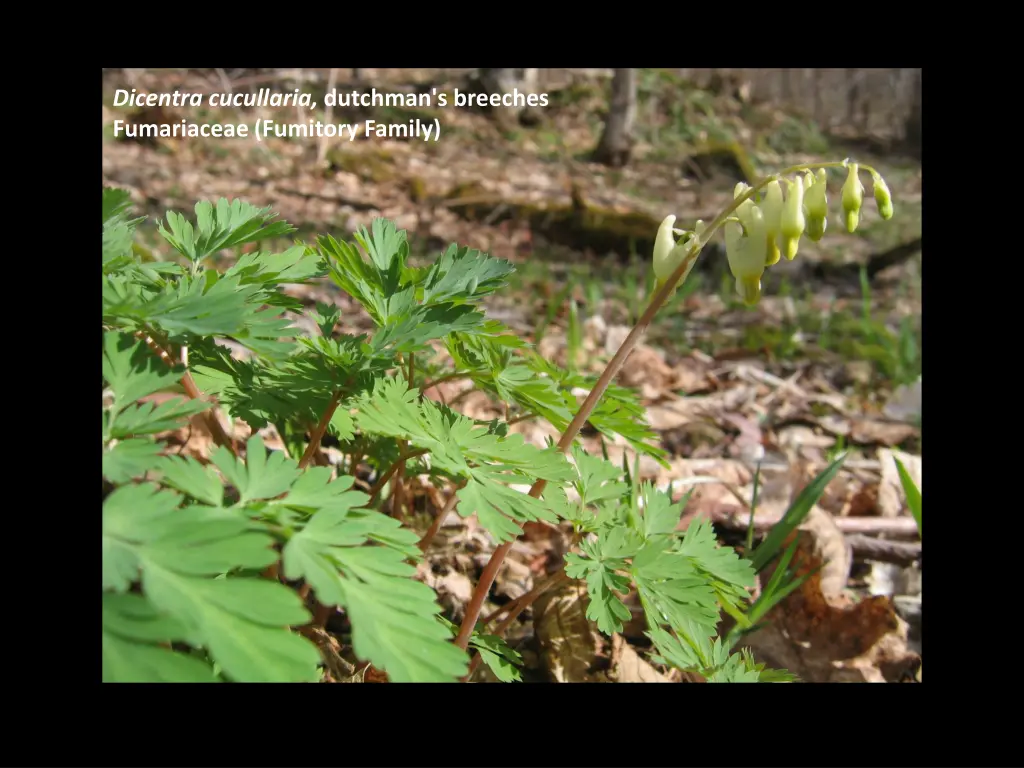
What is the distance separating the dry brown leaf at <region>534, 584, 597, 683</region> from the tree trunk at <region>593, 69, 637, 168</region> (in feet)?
30.0

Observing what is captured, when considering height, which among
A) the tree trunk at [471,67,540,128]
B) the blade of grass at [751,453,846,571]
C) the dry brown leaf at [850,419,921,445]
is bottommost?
the blade of grass at [751,453,846,571]

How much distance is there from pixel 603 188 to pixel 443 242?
11.6 feet

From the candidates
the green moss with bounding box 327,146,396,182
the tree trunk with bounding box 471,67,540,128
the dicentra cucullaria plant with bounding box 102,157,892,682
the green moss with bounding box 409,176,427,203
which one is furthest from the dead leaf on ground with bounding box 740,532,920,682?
the tree trunk with bounding box 471,67,540,128

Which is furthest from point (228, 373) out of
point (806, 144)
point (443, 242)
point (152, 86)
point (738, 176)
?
point (806, 144)

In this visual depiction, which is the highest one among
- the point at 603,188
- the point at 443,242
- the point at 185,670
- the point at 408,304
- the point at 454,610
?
the point at 603,188

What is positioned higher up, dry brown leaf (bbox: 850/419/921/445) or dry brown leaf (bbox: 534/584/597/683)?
dry brown leaf (bbox: 850/419/921/445)

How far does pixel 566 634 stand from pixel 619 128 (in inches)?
378

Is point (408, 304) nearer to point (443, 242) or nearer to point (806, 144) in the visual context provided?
point (443, 242)

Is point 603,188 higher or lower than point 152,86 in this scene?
lower

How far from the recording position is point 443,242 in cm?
686

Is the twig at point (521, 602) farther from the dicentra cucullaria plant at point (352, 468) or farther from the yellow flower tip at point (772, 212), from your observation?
the yellow flower tip at point (772, 212)

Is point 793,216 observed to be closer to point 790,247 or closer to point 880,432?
point 790,247

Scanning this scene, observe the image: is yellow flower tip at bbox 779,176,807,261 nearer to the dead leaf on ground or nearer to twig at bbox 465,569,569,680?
twig at bbox 465,569,569,680

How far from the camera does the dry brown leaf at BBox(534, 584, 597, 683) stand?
1979 mm
